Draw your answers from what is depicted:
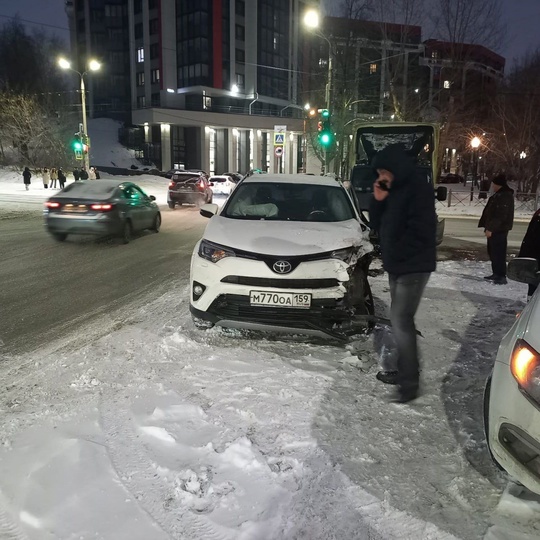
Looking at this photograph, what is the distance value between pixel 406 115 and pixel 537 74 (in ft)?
40.0

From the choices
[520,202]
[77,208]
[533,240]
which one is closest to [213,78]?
[520,202]

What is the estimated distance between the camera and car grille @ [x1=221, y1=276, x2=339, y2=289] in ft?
15.1

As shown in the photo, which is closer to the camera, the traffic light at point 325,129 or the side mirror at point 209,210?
the side mirror at point 209,210

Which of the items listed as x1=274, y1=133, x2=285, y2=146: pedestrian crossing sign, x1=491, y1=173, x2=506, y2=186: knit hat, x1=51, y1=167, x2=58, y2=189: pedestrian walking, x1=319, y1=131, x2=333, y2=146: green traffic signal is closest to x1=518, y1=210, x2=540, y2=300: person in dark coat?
x1=491, y1=173, x2=506, y2=186: knit hat

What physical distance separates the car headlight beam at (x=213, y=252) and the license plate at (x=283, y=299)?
1.68 ft

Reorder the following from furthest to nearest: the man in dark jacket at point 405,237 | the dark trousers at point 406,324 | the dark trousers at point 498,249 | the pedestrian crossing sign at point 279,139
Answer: the pedestrian crossing sign at point 279,139 → the dark trousers at point 498,249 → the dark trousers at point 406,324 → the man in dark jacket at point 405,237

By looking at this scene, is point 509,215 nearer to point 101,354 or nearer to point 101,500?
point 101,354

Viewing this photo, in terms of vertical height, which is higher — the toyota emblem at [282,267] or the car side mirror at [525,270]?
the car side mirror at [525,270]

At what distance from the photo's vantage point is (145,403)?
380 cm

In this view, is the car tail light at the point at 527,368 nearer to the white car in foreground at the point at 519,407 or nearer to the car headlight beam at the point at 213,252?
the white car in foreground at the point at 519,407

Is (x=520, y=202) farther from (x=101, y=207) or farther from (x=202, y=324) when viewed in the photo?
(x=202, y=324)

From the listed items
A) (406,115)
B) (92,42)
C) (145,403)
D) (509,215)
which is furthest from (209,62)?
(145,403)

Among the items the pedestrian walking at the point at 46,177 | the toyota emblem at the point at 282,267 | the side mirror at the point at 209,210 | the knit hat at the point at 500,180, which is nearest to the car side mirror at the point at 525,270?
the toyota emblem at the point at 282,267

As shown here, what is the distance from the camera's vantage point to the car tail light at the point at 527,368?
2383 millimetres
